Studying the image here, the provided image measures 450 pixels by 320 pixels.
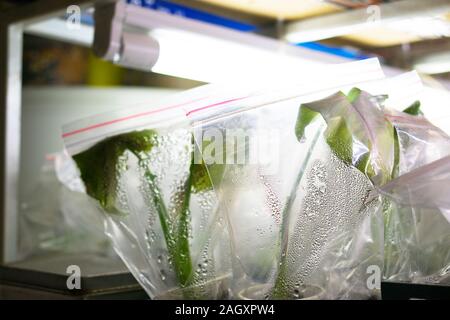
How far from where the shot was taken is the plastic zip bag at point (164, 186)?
736 millimetres

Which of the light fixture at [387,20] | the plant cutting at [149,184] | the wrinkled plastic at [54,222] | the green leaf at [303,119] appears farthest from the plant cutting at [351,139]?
the wrinkled plastic at [54,222]

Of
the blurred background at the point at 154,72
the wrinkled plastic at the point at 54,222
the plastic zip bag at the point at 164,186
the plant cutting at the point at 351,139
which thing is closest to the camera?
the plant cutting at the point at 351,139

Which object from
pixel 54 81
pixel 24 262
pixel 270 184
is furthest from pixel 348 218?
pixel 54 81

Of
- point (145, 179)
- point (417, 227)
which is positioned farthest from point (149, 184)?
point (417, 227)

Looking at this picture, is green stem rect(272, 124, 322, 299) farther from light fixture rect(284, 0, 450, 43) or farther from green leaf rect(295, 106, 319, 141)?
light fixture rect(284, 0, 450, 43)

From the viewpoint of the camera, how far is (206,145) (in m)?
0.68

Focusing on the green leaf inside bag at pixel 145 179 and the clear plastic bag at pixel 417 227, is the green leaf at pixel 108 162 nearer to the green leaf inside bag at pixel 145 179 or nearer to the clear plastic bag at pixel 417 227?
the green leaf inside bag at pixel 145 179

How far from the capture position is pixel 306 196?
66cm

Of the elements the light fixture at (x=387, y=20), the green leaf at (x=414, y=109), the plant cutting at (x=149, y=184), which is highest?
the light fixture at (x=387, y=20)

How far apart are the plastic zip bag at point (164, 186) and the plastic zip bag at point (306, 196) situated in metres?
0.04

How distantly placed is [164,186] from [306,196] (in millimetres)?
206

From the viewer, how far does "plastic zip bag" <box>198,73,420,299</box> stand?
2.13 feet

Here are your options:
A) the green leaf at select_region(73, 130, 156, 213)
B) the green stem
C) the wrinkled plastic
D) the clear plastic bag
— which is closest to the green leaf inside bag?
the green leaf at select_region(73, 130, 156, 213)

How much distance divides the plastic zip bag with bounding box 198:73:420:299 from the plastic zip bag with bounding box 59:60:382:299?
1.4 inches
